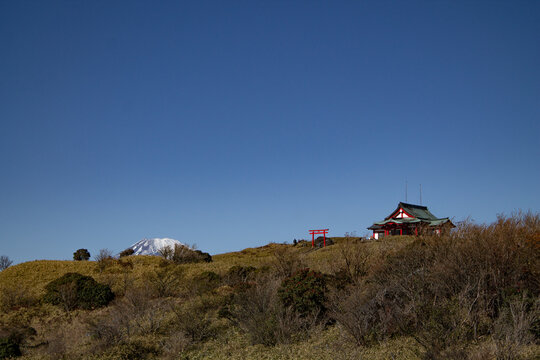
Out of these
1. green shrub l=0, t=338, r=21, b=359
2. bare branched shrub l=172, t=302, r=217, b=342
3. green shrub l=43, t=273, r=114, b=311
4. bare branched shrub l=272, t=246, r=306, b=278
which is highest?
bare branched shrub l=272, t=246, r=306, b=278

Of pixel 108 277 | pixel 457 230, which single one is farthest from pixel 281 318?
pixel 108 277

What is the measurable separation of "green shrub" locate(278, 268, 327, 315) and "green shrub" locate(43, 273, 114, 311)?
11761mm

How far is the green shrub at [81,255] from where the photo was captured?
42438 millimetres

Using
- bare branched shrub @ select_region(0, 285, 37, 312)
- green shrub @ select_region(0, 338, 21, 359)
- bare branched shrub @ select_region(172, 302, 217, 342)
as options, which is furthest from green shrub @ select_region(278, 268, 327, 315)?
bare branched shrub @ select_region(0, 285, 37, 312)

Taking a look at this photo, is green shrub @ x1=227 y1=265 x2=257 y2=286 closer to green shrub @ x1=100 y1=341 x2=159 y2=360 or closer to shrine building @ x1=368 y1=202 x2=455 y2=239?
green shrub @ x1=100 y1=341 x2=159 y2=360

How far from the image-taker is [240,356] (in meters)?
11.2

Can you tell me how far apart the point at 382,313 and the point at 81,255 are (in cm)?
3887

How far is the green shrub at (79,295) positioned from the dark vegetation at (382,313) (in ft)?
11.9

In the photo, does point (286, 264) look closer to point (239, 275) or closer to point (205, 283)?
point (239, 275)

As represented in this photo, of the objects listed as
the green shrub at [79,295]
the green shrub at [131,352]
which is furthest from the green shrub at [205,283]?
the green shrub at [131,352]

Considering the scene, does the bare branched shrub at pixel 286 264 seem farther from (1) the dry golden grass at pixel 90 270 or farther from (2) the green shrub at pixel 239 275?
(2) the green shrub at pixel 239 275

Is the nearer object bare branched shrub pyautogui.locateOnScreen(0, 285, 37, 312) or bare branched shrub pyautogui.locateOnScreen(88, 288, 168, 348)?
bare branched shrub pyautogui.locateOnScreen(88, 288, 168, 348)

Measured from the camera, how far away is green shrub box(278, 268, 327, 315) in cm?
1395

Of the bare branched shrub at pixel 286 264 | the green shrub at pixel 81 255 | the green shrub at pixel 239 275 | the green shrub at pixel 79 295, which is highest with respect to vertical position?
the green shrub at pixel 81 255
